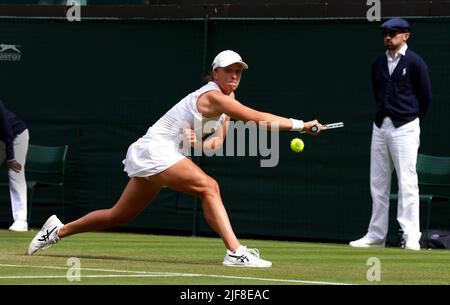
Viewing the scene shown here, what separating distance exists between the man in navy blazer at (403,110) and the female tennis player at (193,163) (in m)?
3.43

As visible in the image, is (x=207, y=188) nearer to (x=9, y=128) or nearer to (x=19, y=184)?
(x=9, y=128)

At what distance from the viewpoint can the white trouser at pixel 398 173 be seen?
46.1ft

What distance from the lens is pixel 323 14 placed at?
15914 millimetres

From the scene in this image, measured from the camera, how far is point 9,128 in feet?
53.2

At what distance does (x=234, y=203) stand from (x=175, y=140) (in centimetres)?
558

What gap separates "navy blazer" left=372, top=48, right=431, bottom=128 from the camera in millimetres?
13969

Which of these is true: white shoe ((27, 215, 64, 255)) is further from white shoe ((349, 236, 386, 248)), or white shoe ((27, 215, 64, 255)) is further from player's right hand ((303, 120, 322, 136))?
white shoe ((349, 236, 386, 248))

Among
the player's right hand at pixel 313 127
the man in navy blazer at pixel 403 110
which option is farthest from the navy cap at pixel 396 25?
the player's right hand at pixel 313 127

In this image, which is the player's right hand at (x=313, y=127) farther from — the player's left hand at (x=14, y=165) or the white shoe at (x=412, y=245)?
the player's left hand at (x=14, y=165)

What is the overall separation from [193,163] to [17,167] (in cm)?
616

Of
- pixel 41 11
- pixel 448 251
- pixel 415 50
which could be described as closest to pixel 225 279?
pixel 448 251

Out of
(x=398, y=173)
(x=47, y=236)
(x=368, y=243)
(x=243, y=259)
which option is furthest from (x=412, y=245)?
(x=47, y=236)

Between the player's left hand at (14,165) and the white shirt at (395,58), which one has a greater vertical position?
the white shirt at (395,58)

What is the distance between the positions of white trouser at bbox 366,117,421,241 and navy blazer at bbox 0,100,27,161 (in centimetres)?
468
